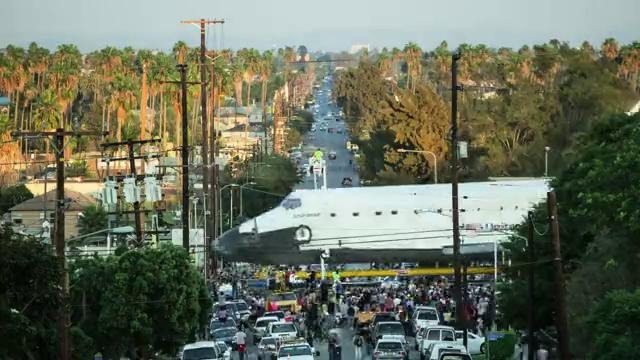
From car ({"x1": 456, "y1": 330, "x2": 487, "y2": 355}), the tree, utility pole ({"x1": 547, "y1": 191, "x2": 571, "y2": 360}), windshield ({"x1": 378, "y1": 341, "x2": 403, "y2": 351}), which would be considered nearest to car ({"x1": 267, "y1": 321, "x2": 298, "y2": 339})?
car ({"x1": 456, "y1": 330, "x2": 487, "y2": 355})

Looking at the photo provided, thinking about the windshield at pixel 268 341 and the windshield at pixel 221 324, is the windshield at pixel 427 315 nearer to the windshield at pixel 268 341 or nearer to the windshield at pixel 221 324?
the windshield at pixel 221 324

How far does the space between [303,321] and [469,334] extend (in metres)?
9.66

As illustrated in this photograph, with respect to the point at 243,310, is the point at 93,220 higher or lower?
higher

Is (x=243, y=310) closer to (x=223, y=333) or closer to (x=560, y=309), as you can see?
(x=223, y=333)

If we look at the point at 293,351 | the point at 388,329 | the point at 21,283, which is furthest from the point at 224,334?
the point at 21,283

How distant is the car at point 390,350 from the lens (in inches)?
1960

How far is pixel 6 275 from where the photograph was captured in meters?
30.0

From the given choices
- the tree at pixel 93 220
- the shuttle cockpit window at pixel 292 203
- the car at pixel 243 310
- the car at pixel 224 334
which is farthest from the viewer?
the tree at pixel 93 220

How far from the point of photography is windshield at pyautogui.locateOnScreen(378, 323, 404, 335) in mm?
57281

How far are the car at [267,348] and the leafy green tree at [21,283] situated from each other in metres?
22.9

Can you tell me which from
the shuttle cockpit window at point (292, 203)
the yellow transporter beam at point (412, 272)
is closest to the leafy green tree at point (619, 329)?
the shuttle cockpit window at point (292, 203)

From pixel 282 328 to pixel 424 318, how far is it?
6465mm

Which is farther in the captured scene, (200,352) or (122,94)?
(122,94)

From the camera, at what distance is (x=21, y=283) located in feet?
100
